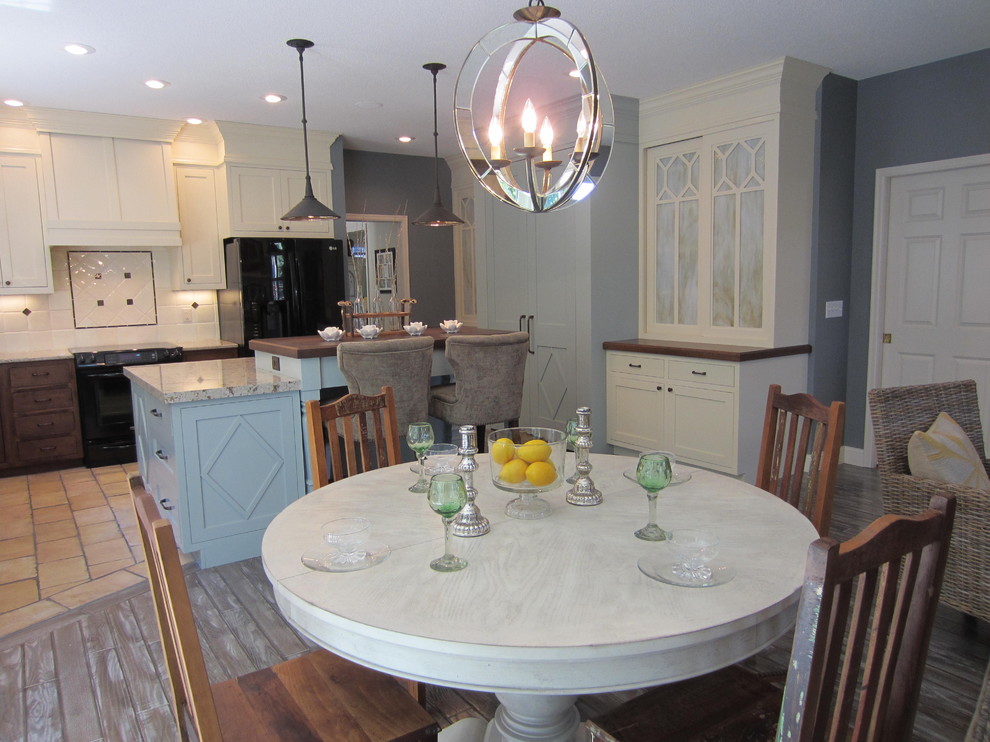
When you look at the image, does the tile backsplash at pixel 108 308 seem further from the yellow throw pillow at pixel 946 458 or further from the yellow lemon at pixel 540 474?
the yellow throw pillow at pixel 946 458

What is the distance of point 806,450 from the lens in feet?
6.42

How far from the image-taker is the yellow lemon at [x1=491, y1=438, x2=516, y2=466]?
5.45 feet

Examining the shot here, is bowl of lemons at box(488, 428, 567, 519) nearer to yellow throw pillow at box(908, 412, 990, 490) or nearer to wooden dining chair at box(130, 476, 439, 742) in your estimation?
wooden dining chair at box(130, 476, 439, 742)

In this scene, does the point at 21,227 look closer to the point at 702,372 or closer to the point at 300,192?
the point at 300,192

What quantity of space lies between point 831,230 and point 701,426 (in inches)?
60.2

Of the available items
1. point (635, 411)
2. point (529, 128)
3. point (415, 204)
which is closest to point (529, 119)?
point (529, 128)

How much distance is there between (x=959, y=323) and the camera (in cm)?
413

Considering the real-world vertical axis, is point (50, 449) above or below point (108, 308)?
below

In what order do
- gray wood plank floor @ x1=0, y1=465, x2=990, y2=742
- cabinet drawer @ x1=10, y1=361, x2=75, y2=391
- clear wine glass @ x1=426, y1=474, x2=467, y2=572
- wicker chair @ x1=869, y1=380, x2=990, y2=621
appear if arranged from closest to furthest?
clear wine glass @ x1=426, y1=474, x2=467, y2=572
gray wood plank floor @ x1=0, y1=465, x2=990, y2=742
wicker chair @ x1=869, y1=380, x2=990, y2=621
cabinet drawer @ x1=10, y1=361, x2=75, y2=391

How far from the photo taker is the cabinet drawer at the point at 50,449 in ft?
15.9

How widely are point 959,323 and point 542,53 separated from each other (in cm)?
295

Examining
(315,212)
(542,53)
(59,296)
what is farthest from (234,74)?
(59,296)

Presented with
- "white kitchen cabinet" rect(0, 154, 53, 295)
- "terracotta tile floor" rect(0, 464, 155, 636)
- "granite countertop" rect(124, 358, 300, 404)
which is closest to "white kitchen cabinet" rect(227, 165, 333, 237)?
"white kitchen cabinet" rect(0, 154, 53, 295)

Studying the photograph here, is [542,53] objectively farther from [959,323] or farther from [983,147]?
[959,323]
